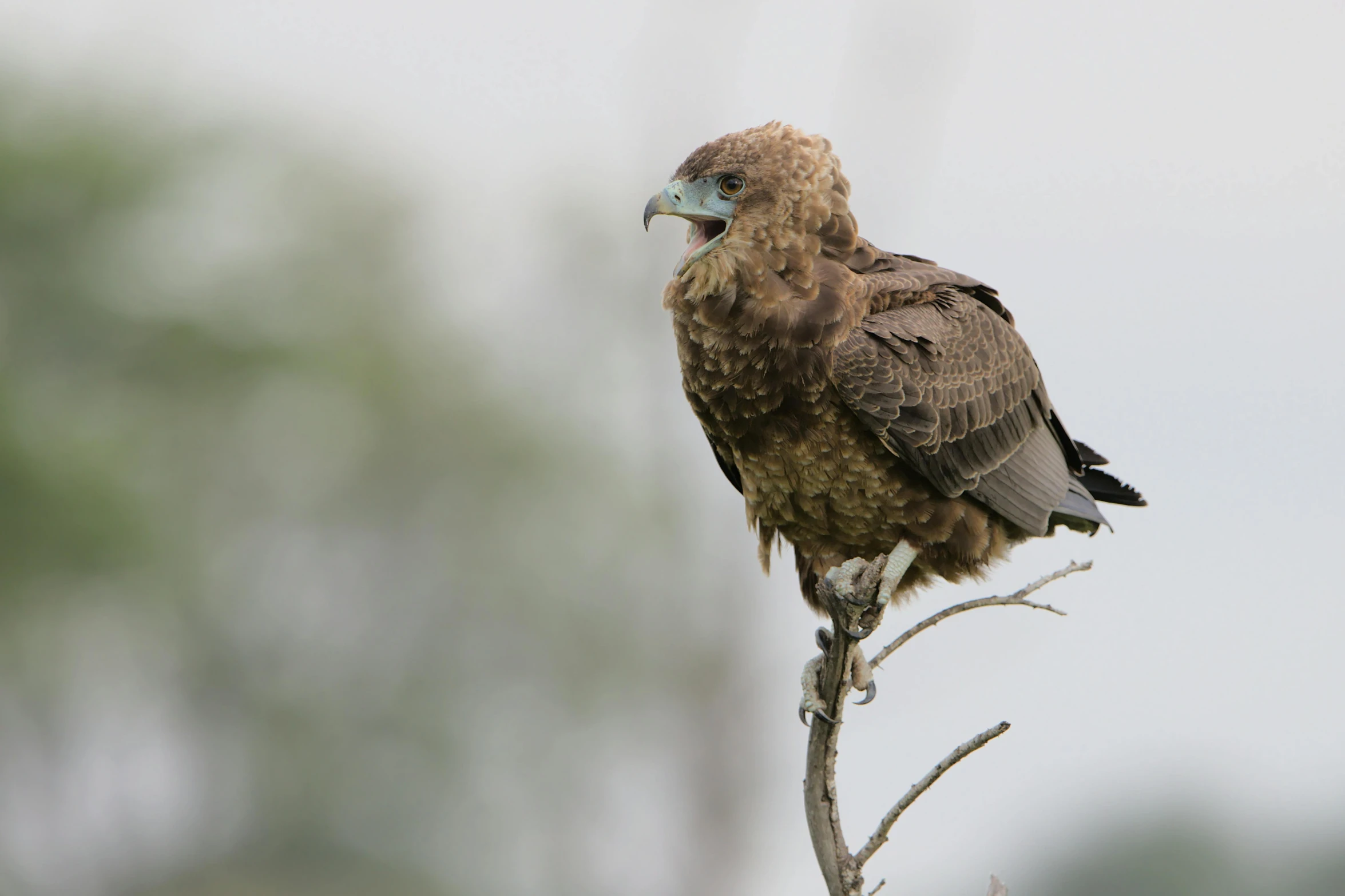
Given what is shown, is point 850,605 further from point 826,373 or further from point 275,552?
point 275,552

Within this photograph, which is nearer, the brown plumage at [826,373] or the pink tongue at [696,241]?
the brown plumage at [826,373]

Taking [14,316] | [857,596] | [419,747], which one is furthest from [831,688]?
[14,316]

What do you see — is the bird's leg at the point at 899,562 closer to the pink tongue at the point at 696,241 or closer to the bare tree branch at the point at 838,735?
the bare tree branch at the point at 838,735

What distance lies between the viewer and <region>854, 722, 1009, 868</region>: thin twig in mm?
4113

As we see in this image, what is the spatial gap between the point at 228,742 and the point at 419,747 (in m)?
4.55

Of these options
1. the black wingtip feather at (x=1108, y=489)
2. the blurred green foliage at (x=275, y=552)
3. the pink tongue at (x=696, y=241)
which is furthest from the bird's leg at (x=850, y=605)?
the blurred green foliage at (x=275, y=552)

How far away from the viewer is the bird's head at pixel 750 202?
5004 mm

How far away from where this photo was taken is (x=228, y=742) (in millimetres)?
31719

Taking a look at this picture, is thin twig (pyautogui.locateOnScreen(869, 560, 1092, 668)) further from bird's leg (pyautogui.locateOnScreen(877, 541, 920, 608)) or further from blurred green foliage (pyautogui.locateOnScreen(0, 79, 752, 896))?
blurred green foliage (pyautogui.locateOnScreen(0, 79, 752, 896))

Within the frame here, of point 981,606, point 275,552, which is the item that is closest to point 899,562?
point 981,606

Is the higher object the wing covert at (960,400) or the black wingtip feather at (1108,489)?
the wing covert at (960,400)

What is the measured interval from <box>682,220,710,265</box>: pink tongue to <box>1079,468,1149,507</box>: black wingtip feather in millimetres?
2400

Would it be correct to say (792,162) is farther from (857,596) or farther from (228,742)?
(228,742)

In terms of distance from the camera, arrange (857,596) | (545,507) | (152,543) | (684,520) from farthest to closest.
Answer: (545,507), (152,543), (684,520), (857,596)
